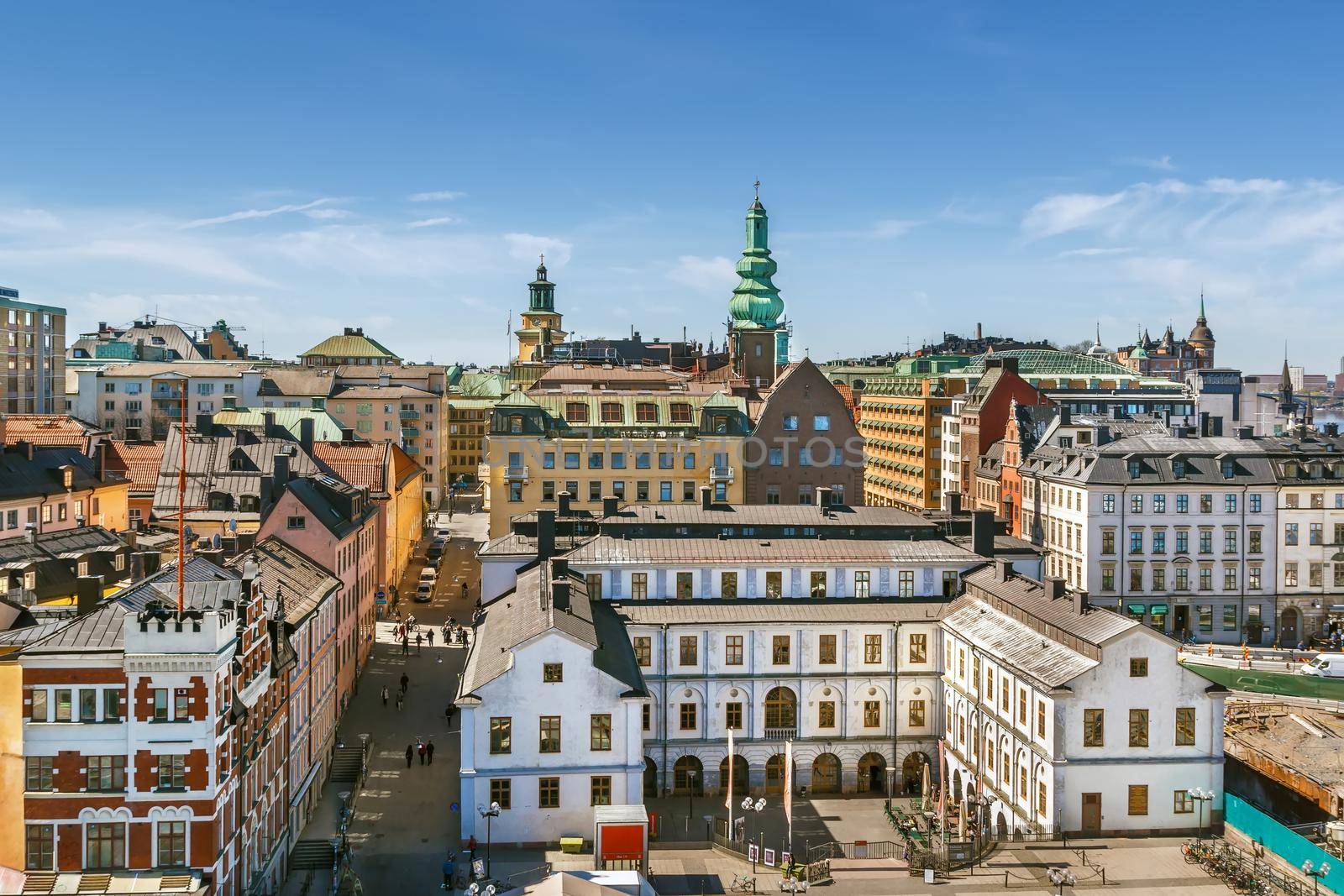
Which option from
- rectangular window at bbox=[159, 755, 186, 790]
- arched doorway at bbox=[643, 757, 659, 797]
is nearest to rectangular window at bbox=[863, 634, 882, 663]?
arched doorway at bbox=[643, 757, 659, 797]

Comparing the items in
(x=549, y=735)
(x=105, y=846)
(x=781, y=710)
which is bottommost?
(x=781, y=710)

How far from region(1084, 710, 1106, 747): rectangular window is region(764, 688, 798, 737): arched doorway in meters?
15.7

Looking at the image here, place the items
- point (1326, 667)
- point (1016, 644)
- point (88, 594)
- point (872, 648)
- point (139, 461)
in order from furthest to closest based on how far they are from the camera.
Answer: point (139, 461) < point (1326, 667) < point (872, 648) < point (1016, 644) < point (88, 594)

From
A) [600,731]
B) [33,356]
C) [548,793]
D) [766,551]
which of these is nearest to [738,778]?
[766,551]

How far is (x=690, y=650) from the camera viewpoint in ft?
200

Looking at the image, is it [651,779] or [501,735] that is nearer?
[501,735]

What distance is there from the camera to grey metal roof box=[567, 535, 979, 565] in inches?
2522

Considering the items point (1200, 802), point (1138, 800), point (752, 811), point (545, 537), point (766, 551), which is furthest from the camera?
point (766, 551)

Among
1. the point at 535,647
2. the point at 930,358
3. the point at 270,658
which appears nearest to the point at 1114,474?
the point at 535,647

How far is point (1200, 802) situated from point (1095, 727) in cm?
593

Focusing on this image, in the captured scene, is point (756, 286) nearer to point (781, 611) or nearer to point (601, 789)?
point (781, 611)

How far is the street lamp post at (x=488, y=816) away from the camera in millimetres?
48616

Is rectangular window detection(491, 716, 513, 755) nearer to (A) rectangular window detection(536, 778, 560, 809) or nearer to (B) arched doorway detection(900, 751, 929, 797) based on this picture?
(A) rectangular window detection(536, 778, 560, 809)

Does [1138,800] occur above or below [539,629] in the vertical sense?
below
